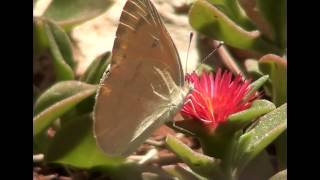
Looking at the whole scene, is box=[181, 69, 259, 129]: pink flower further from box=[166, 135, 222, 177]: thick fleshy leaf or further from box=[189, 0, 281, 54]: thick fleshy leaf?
box=[189, 0, 281, 54]: thick fleshy leaf

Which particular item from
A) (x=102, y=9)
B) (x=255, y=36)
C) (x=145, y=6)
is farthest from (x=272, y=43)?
(x=145, y=6)

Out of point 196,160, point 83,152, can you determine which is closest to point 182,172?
point 196,160

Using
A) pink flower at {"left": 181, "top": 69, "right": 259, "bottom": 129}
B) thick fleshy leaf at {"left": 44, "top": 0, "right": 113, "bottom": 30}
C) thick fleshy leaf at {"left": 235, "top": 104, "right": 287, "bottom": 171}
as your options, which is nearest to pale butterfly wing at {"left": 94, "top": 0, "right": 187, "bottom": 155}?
pink flower at {"left": 181, "top": 69, "right": 259, "bottom": 129}

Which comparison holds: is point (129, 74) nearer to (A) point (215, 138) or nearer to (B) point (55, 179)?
(A) point (215, 138)

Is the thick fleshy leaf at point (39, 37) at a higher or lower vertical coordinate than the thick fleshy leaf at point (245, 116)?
higher

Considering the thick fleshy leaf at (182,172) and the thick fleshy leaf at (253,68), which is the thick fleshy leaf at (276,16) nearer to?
the thick fleshy leaf at (253,68)

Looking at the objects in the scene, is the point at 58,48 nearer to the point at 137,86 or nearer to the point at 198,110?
the point at 137,86

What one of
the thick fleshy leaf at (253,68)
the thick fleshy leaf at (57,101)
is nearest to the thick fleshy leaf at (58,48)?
the thick fleshy leaf at (57,101)
